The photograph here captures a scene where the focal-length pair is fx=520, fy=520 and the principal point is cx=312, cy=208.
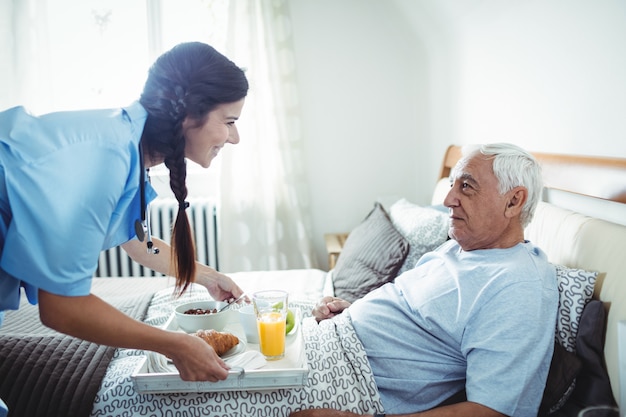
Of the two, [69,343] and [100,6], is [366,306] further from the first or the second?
[100,6]

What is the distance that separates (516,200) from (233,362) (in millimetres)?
901

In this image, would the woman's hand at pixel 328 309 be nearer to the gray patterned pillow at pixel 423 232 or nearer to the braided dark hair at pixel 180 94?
the gray patterned pillow at pixel 423 232

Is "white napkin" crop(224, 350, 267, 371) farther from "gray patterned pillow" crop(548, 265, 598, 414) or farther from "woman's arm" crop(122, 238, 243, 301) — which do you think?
"gray patterned pillow" crop(548, 265, 598, 414)

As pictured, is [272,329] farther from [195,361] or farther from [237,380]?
[195,361]

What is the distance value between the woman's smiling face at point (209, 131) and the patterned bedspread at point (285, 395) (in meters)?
0.59

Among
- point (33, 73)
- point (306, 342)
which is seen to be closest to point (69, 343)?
point (306, 342)

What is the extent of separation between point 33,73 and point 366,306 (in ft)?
9.53

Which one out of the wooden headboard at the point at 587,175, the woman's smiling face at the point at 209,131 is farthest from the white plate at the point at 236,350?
the wooden headboard at the point at 587,175

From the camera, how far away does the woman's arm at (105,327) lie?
0.96m

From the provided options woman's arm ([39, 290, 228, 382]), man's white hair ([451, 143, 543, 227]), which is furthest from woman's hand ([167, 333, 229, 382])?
man's white hair ([451, 143, 543, 227])

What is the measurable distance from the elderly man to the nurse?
54 centimetres

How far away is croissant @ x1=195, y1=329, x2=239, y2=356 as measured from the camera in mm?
1269

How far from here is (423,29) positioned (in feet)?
10.8

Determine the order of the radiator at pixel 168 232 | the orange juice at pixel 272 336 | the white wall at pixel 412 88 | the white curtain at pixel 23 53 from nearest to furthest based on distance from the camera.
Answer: the orange juice at pixel 272 336 → the white wall at pixel 412 88 → the white curtain at pixel 23 53 → the radiator at pixel 168 232
